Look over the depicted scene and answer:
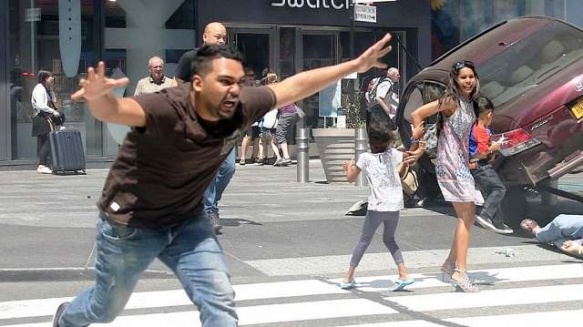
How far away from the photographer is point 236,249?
9977 mm

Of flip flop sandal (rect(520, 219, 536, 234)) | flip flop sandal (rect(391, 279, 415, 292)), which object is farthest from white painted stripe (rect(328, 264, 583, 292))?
flip flop sandal (rect(520, 219, 536, 234))

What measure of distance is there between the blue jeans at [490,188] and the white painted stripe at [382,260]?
62 cm

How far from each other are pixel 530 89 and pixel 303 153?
5833mm

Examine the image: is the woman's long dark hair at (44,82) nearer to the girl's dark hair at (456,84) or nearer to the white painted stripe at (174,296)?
the white painted stripe at (174,296)

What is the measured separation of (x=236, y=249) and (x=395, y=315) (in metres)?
2.92

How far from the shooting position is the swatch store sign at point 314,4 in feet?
67.0

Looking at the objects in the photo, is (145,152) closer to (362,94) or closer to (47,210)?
(47,210)

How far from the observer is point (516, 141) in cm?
1049

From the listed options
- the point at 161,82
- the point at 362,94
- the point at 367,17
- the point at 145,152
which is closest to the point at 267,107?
the point at 145,152

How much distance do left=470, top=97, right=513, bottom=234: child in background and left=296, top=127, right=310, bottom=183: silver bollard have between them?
5.32m

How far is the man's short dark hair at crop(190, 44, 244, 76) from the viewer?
476 cm

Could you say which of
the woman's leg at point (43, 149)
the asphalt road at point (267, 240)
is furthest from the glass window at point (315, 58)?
the asphalt road at point (267, 240)

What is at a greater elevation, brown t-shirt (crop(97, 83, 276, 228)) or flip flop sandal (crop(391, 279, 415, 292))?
brown t-shirt (crop(97, 83, 276, 228))

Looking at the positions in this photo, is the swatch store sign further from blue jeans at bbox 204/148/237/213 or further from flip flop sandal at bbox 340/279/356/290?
flip flop sandal at bbox 340/279/356/290
